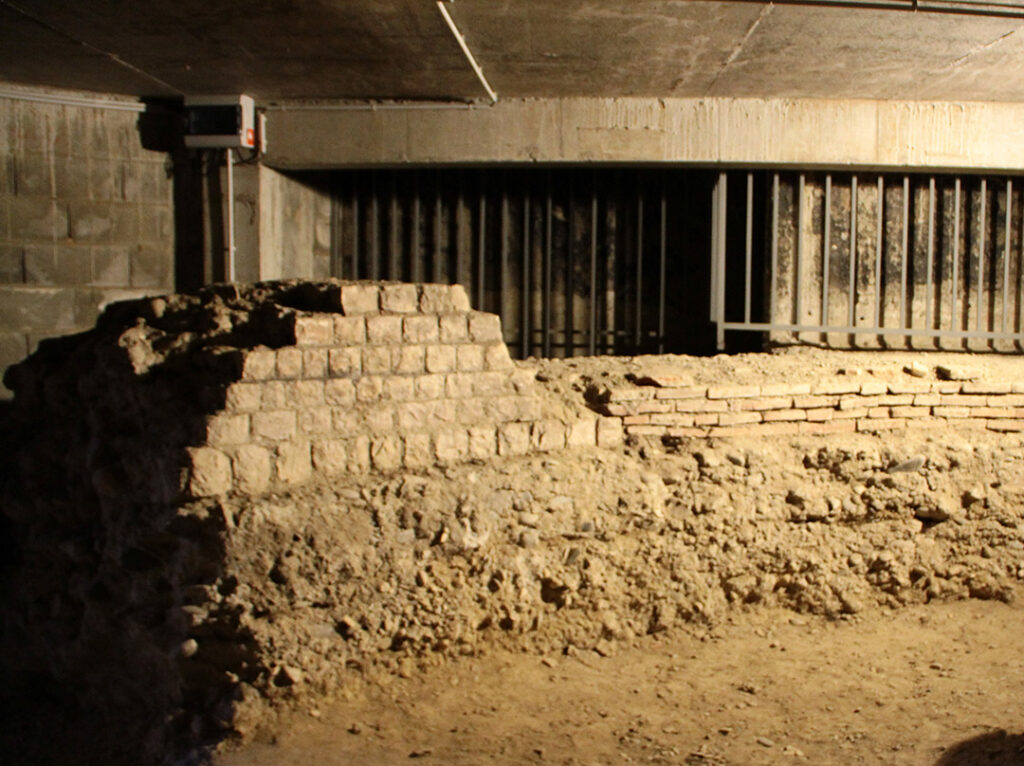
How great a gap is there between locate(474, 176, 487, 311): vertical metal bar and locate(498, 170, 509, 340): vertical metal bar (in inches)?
5.9

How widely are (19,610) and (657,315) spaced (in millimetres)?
5031

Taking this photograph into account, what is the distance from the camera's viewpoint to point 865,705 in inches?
156

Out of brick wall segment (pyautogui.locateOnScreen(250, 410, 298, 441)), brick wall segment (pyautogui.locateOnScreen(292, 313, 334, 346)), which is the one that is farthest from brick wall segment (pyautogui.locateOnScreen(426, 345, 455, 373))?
brick wall segment (pyautogui.locateOnScreen(250, 410, 298, 441))

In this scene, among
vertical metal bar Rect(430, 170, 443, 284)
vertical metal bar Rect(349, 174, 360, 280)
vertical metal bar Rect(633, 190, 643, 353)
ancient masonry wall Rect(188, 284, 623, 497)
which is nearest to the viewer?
ancient masonry wall Rect(188, 284, 623, 497)

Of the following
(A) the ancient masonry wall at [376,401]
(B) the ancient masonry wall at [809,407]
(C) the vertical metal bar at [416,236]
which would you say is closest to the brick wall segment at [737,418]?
(B) the ancient masonry wall at [809,407]

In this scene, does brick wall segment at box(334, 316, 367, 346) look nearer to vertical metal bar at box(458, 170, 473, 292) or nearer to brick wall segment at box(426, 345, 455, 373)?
brick wall segment at box(426, 345, 455, 373)

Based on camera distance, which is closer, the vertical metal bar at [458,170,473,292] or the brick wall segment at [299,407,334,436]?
the brick wall segment at [299,407,334,436]

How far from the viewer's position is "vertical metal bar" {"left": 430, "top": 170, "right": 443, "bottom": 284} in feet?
23.6

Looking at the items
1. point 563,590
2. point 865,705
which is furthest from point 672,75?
point 865,705

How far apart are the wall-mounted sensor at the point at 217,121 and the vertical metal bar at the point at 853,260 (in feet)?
14.7

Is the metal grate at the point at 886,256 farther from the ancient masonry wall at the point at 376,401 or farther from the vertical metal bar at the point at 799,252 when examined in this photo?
the ancient masonry wall at the point at 376,401

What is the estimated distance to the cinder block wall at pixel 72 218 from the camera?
617cm

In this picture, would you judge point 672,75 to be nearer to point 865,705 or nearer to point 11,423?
point 865,705

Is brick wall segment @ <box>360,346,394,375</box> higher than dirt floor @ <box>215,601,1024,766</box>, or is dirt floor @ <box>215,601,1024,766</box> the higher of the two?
brick wall segment @ <box>360,346,394,375</box>
